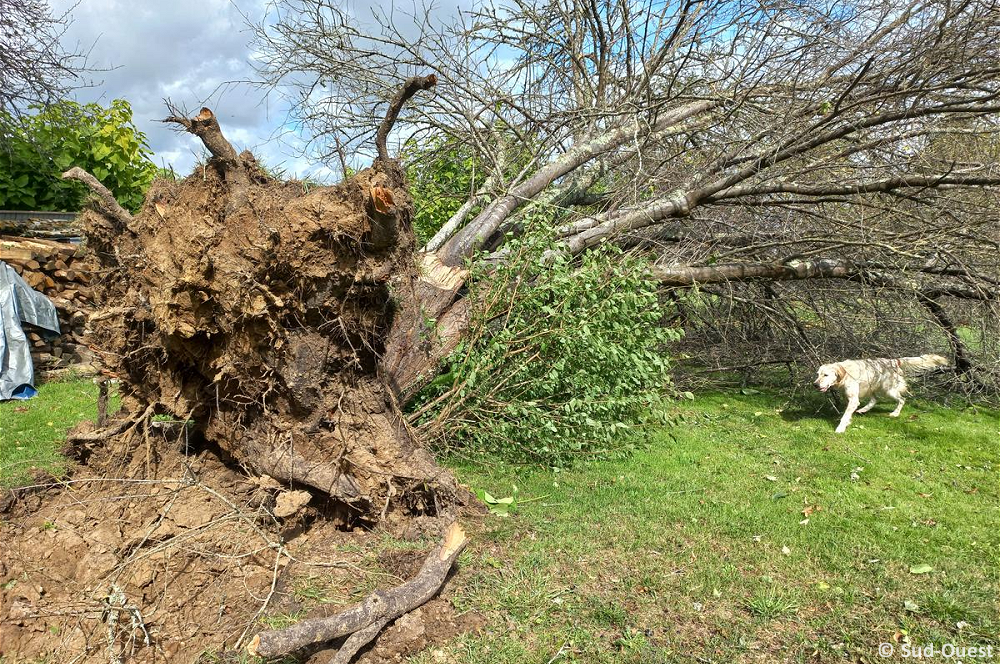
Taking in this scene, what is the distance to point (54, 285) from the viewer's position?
8914mm

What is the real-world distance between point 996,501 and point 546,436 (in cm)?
326

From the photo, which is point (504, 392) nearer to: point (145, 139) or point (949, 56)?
point (949, 56)

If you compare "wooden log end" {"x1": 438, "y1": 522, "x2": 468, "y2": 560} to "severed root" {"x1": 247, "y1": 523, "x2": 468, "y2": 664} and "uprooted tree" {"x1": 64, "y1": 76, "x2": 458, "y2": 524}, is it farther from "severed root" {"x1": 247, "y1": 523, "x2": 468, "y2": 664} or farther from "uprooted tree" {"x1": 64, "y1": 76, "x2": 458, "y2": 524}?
"uprooted tree" {"x1": 64, "y1": 76, "x2": 458, "y2": 524}

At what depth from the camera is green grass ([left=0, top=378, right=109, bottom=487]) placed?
15.3 ft

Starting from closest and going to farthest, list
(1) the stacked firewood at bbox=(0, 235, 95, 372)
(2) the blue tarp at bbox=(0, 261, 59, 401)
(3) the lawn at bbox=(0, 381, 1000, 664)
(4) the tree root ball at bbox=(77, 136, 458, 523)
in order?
(3) the lawn at bbox=(0, 381, 1000, 664)
(4) the tree root ball at bbox=(77, 136, 458, 523)
(2) the blue tarp at bbox=(0, 261, 59, 401)
(1) the stacked firewood at bbox=(0, 235, 95, 372)

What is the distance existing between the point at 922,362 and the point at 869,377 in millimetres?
802

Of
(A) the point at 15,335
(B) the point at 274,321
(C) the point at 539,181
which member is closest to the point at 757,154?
(C) the point at 539,181

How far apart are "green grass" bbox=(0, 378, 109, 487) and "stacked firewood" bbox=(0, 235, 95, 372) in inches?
18.3

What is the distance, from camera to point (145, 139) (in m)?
11.1

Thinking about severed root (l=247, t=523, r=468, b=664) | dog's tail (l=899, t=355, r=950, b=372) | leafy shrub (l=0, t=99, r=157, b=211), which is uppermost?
leafy shrub (l=0, t=99, r=157, b=211)

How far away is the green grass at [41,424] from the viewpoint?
184 inches

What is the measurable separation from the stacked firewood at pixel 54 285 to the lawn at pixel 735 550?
3.08m

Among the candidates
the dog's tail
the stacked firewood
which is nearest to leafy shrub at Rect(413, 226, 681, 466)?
the dog's tail

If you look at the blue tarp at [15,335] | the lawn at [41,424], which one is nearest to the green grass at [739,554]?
the lawn at [41,424]
